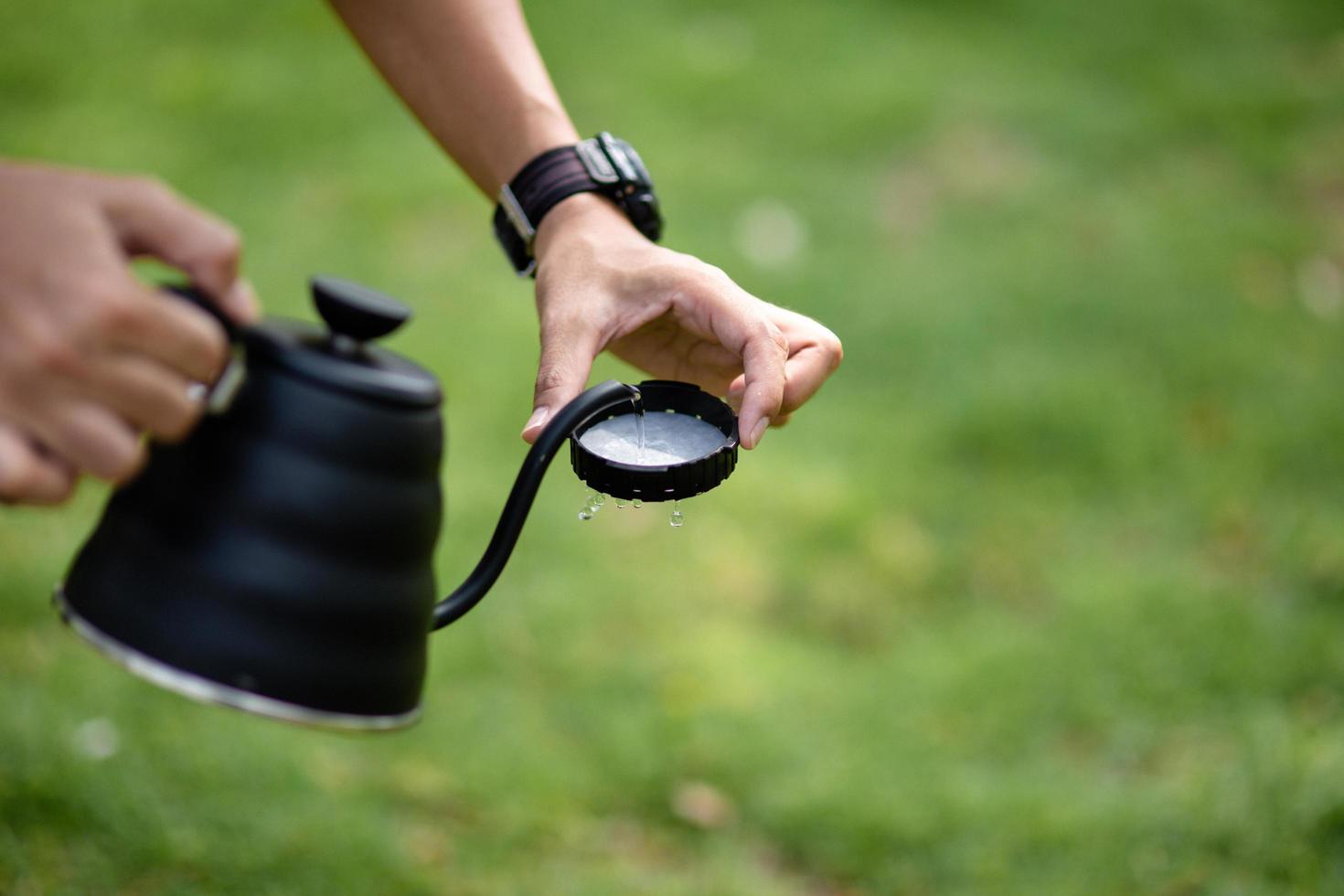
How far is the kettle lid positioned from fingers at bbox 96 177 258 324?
70 millimetres

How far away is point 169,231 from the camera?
42.4 inches

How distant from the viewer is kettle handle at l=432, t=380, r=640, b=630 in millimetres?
1319

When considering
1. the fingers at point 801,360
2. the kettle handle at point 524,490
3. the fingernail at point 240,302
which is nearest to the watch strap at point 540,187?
the fingers at point 801,360

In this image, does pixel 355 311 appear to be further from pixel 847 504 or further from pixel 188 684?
pixel 847 504

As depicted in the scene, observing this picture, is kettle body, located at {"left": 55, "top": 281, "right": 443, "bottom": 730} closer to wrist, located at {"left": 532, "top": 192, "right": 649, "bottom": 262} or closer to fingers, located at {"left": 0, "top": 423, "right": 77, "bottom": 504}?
fingers, located at {"left": 0, "top": 423, "right": 77, "bottom": 504}

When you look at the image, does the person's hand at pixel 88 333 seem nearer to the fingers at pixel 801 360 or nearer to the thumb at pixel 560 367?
the thumb at pixel 560 367

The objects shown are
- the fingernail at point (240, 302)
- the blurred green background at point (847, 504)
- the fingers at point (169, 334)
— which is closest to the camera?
the fingers at point (169, 334)

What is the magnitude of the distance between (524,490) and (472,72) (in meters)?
0.87

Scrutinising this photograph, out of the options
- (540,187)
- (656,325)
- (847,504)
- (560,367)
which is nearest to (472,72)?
(540,187)

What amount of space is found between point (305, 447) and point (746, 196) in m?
3.94

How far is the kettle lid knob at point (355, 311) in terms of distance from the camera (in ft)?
3.87

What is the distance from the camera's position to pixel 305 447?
116 cm

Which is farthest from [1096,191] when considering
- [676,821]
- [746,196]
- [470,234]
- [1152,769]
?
[676,821]

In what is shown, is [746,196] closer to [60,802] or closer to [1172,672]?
[1172,672]
